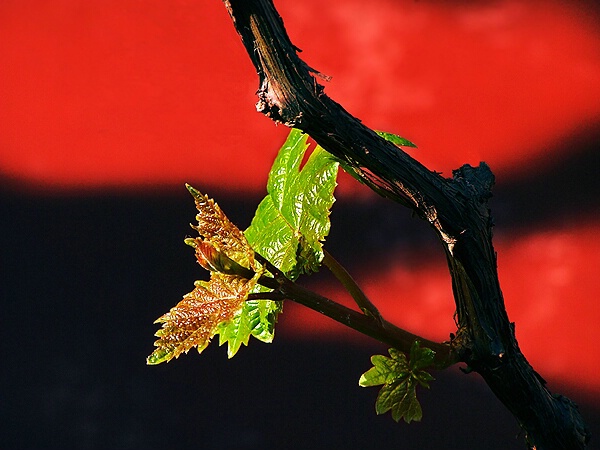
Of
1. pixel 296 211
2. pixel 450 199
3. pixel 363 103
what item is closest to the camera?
pixel 450 199

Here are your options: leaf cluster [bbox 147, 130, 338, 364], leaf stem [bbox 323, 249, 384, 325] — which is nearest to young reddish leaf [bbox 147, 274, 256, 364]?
leaf cluster [bbox 147, 130, 338, 364]

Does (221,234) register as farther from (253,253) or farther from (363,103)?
(363,103)

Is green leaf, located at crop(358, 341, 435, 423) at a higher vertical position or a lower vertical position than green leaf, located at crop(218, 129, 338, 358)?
lower

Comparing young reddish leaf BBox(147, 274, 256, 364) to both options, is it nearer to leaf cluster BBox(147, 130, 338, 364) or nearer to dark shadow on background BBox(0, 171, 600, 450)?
leaf cluster BBox(147, 130, 338, 364)

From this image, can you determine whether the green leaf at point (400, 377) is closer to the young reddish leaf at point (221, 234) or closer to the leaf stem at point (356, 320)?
the leaf stem at point (356, 320)

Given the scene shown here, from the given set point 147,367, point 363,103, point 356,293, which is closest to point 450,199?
point 356,293

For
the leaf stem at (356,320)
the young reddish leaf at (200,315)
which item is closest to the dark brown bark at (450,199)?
the leaf stem at (356,320)
